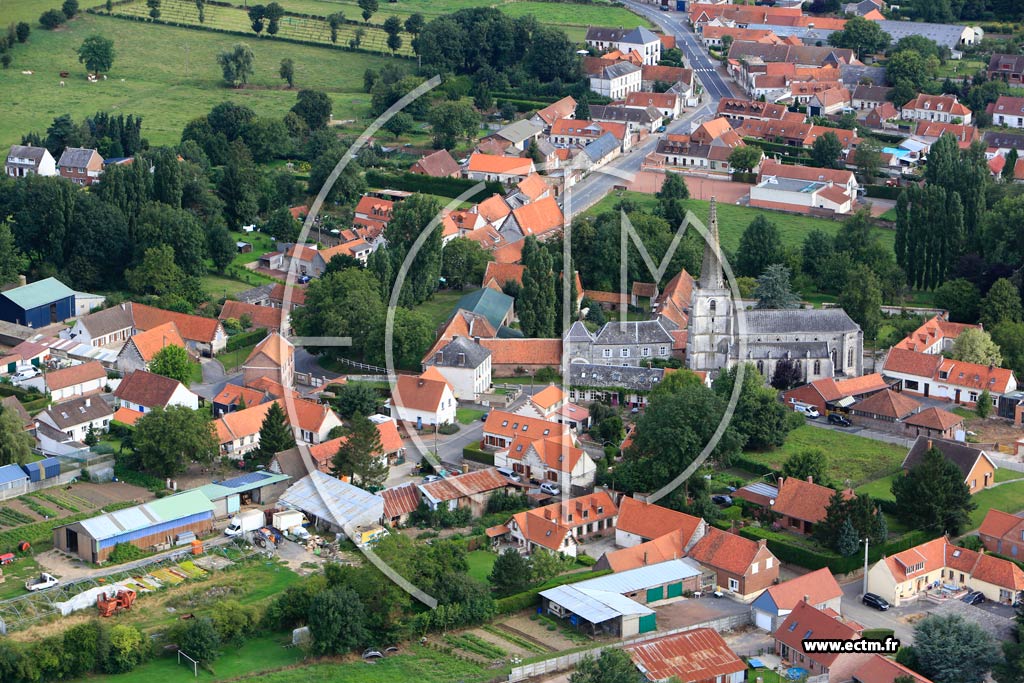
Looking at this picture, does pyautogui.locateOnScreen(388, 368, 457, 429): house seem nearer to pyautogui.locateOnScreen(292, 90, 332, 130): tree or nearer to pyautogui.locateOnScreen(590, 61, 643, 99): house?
pyautogui.locateOnScreen(292, 90, 332, 130): tree

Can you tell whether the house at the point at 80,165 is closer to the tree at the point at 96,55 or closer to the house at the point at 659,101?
the tree at the point at 96,55

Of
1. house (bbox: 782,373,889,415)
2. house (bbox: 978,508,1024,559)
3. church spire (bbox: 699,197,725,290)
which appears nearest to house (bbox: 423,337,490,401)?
church spire (bbox: 699,197,725,290)

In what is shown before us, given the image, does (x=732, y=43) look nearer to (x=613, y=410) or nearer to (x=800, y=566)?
(x=613, y=410)

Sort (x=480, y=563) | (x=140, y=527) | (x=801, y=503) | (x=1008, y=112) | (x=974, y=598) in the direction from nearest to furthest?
(x=974, y=598) < (x=480, y=563) < (x=140, y=527) < (x=801, y=503) < (x=1008, y=112)

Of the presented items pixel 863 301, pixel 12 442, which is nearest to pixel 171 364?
pixel 12 442

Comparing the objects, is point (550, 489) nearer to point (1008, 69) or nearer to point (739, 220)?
point (739, 220)

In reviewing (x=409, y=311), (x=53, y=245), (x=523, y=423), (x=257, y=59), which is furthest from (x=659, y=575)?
(x=257, y=59)

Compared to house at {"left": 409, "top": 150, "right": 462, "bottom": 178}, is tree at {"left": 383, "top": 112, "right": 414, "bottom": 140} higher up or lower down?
higher up
